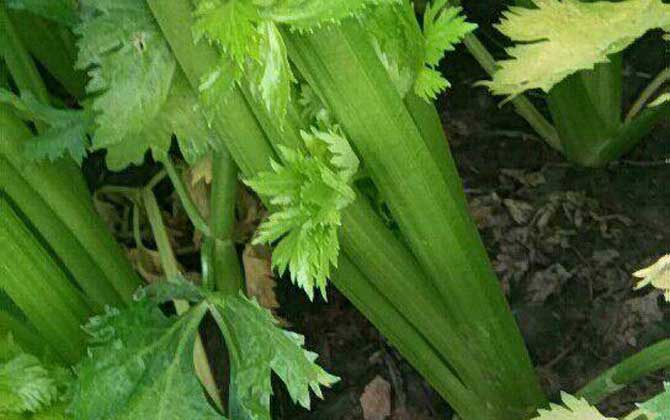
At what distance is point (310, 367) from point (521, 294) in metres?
0.50

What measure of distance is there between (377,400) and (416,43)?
58cm

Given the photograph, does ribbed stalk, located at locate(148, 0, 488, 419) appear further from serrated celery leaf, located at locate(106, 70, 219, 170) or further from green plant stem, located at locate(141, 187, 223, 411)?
green plant stem, located at locate(141, 187, 223, 411)

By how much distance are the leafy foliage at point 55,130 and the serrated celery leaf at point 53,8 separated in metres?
0.09

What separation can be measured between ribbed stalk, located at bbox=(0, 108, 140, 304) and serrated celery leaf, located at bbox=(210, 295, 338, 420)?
22 centimetres

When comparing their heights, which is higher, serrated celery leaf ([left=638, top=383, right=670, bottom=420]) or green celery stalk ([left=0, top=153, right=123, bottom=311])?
green celery stalk ([left=0, top=153, right=123, bottom=311])

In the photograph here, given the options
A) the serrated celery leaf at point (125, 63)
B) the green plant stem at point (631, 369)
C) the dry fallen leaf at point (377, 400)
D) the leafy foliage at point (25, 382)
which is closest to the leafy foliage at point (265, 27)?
the serrated celery leaf at point (125, 63)

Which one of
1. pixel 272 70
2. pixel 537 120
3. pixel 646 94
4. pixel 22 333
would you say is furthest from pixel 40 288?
pixel 646 94

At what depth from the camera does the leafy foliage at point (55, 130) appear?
3.22 ft

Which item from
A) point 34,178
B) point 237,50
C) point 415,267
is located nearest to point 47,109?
point 34,178

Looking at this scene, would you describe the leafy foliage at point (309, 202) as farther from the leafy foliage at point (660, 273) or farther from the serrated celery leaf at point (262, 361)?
the leafy foliage at point (660, 273)

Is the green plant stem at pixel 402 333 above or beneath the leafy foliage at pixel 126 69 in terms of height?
beneath

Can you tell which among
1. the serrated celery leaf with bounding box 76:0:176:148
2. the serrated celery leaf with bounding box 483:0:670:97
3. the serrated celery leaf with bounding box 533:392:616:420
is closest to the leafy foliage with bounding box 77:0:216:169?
the serrated celery leaf with bounding box 76:0:176:148

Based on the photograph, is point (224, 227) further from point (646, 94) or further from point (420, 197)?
point (646, 94)

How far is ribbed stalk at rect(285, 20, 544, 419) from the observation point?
34.1 inches
